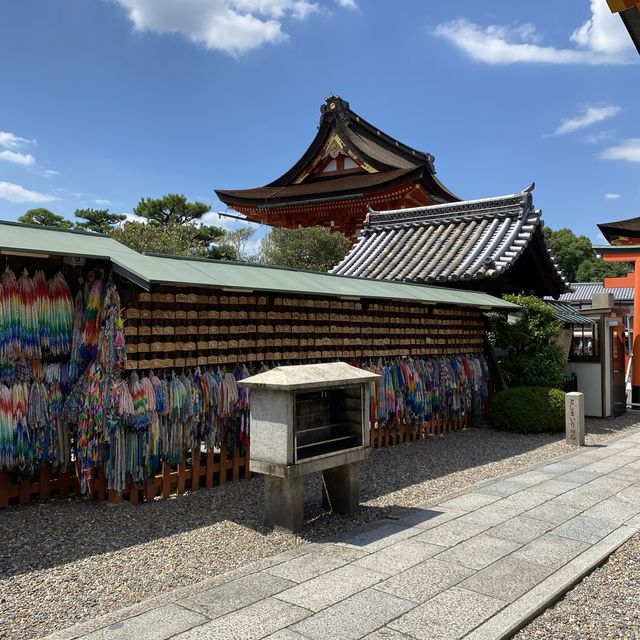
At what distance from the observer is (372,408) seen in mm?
9219

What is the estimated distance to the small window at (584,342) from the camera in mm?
13891

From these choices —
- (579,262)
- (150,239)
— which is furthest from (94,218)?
(579,262)

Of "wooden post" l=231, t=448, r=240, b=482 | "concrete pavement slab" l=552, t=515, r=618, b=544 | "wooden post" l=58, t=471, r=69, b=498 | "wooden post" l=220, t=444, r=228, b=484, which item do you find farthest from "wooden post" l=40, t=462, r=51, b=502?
"concrete pavement slab" l=552, t=515, r=618, b=544

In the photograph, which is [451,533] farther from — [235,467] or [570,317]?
[570,317]

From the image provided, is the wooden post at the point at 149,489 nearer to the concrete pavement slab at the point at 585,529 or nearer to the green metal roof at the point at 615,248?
the concrete pavement slab at the point at 585,529

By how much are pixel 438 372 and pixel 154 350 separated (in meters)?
5.78

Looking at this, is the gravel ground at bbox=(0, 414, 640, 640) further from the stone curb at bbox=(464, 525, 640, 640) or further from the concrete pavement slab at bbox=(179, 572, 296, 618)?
the concrete pavement slab at bbox=(179, 572, 296, 618)

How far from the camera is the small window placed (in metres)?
13.9

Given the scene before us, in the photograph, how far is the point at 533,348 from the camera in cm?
1212

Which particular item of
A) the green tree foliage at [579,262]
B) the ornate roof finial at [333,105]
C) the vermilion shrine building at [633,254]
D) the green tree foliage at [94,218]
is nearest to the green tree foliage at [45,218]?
the green tree foliage at [94,218]

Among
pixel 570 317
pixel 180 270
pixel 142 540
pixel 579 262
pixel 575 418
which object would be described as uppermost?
pixel 579 262

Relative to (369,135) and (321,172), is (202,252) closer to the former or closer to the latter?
(321,172)

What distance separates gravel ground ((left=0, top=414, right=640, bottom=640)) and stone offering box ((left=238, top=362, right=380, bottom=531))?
25 centimetres

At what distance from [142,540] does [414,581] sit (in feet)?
7.79
